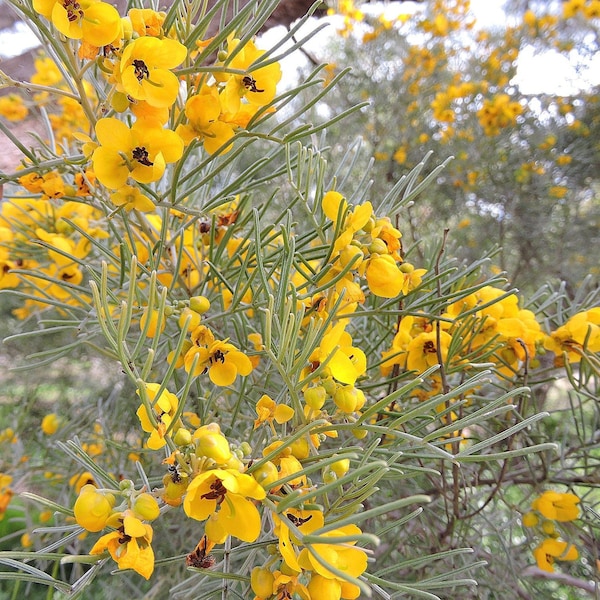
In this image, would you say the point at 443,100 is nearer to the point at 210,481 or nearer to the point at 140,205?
the point at 140,205

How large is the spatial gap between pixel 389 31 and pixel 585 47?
133cm

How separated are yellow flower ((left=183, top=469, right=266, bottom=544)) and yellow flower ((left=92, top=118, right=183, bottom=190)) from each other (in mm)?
343

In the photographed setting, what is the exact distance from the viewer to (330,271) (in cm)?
60

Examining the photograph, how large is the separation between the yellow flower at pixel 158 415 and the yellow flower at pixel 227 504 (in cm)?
6

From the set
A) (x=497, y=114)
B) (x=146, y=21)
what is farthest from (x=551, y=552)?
(x=497, y=114)

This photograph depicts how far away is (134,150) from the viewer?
567mm

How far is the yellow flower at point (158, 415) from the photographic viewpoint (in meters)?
0.43

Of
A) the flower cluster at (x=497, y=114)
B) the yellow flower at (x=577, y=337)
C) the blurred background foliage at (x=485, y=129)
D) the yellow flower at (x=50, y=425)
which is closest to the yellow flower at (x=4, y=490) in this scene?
the yellow flower at (x=50, y=425)

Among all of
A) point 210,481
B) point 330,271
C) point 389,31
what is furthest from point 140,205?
point 389,31

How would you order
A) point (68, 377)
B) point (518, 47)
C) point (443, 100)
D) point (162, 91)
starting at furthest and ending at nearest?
point (518, 47) < point (443, 100) < point (68, 377) < point (162, 91)

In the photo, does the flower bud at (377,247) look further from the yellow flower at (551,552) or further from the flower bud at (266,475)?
the yellow flower at (551,552)

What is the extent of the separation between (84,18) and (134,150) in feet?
0.45

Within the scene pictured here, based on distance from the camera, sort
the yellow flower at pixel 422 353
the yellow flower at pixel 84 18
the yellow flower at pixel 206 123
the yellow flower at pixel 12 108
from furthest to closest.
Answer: the yellow flower at pixel 12 108, the yellow flower at pixel 422 353, the yellow flower at pixel 206 123, the yellow flower at pixel 84 18

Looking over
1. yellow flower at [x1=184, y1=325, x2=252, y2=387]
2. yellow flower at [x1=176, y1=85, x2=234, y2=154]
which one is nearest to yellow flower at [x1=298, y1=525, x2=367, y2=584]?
yellow flower at [x1=184, y1=325, x2=252, y2=387]
